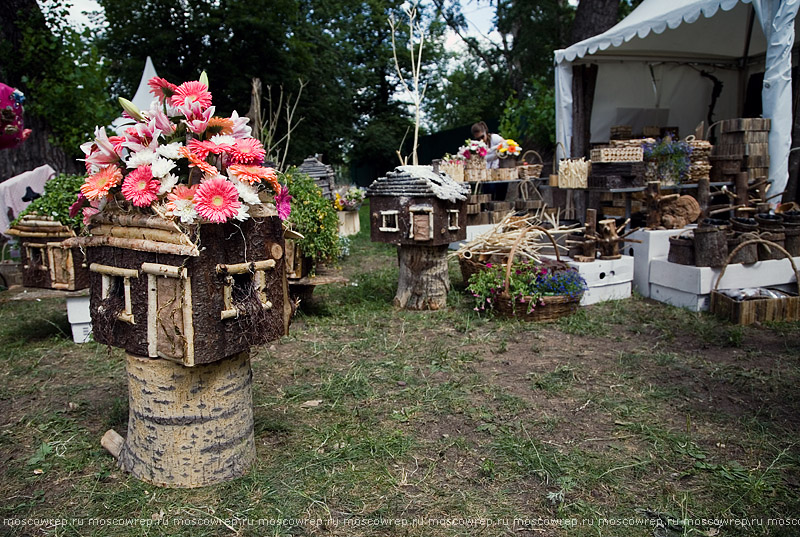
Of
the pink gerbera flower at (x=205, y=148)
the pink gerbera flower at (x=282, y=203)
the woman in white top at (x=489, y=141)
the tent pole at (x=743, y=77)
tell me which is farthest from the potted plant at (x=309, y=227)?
the tent pole at (x=743, y=77)

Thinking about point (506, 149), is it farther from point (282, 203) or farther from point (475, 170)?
point (282, 203)

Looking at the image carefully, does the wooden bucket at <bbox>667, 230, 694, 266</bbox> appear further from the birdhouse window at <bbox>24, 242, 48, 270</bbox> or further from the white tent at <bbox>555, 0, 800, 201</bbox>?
the birdhouse window at <bbox>24, 242, 48, 270</bbox>

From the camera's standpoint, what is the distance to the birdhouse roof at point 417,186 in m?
5.05

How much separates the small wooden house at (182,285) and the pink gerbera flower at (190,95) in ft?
1.58

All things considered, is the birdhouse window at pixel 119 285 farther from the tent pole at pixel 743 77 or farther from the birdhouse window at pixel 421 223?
the tent pole at pixel 743 77

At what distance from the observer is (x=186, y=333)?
2.32 m

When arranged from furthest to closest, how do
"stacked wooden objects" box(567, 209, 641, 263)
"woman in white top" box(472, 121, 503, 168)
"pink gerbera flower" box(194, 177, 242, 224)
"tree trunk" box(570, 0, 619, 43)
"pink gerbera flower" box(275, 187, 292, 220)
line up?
"tree trunk" box(570, 0, 619, 43) → "woman in white top" box(472, 121, 503, 168) → "stacked wooden objects" box(567, 209, 641, 263) → "pink gerbera flower" box(275, 187, 292, 220) → "pink gerbera flower" box(194, 177, 242, 224)

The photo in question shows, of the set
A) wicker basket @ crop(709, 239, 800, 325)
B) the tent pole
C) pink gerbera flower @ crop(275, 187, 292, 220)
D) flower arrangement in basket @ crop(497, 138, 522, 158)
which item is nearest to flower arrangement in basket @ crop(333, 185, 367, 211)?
flower arrangement in basket @ crop(497, 138, 522, 158)

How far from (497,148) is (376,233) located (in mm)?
4416

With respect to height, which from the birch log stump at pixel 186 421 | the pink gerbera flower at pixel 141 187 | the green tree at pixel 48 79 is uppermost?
the green tree at pixel 48 79

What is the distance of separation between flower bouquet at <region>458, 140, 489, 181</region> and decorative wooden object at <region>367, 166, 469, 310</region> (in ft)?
10.6

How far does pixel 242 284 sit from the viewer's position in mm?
2482

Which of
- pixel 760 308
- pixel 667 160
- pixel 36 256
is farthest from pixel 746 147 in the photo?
pixel 36 256

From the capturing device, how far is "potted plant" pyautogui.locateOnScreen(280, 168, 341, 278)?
16.2 ft
